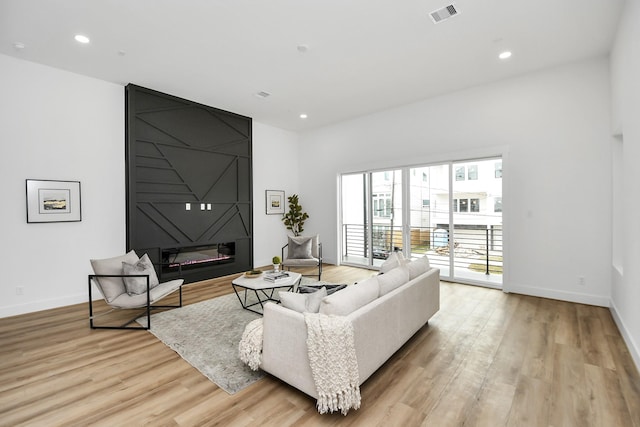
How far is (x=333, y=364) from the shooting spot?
1.92 m

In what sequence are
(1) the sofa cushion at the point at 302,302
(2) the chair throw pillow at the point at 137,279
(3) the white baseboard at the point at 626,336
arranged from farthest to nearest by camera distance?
(2) the chair throw pillow at the point at 137,279, (3) the white baseboard at the point at 626,336, (1) the sofa cushion at the point at 302,302

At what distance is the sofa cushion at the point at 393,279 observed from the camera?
265 centimetres

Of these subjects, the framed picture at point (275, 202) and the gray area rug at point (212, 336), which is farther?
the framed picture at point (275, 202)

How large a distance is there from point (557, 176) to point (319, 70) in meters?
3.88

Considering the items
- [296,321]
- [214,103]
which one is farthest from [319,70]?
[296,321]

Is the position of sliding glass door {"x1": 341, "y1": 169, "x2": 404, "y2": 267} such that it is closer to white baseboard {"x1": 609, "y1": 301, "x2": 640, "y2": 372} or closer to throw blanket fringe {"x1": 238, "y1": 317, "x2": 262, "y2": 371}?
white baseboard {"x1": 609, "y1": 301, "x2": 640, "y2": 372}

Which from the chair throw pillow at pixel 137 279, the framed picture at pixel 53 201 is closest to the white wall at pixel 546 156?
the chair throw pillow at pixel 137 279

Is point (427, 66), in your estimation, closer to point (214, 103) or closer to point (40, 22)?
point (214, 103)

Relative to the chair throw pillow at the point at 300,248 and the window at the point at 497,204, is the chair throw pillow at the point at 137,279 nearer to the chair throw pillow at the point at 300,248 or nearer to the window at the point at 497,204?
the chair throw pillow at the point at 300,248

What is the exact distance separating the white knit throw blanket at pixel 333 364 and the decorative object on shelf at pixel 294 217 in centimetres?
557

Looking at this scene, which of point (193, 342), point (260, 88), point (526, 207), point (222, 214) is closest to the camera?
point (193, 342)

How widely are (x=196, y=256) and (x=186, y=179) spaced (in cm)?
149

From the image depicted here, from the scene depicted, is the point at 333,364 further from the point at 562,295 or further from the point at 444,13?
the point at 562,295

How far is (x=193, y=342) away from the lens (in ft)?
10.00
